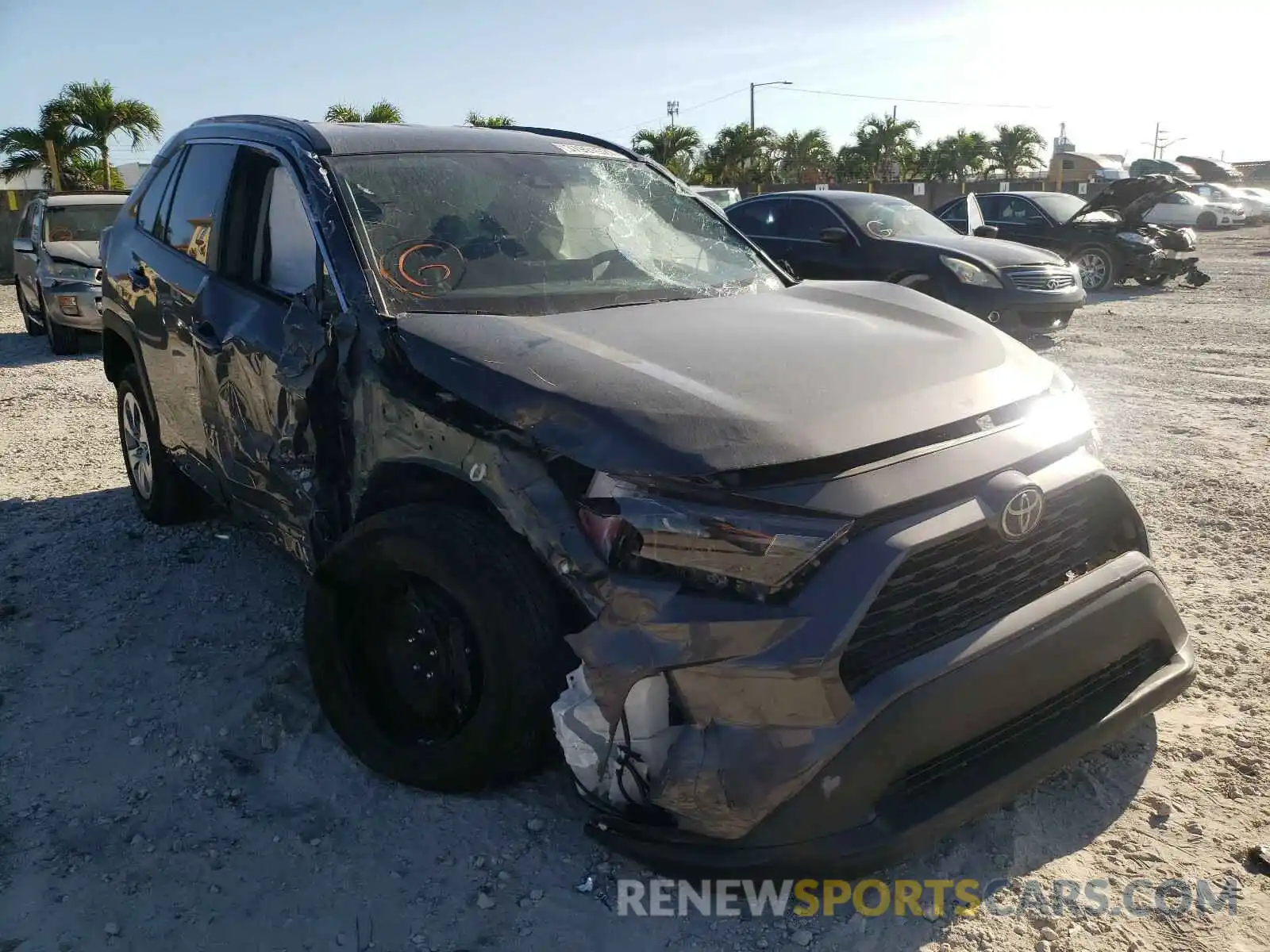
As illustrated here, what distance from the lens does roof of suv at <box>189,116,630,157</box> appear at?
11.3 ft

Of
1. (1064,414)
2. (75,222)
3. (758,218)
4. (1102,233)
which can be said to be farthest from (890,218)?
(75,222)

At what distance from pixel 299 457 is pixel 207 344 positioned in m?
0.82

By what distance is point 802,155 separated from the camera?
146ft

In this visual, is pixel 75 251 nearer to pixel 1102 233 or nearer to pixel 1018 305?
pixel 1018 305

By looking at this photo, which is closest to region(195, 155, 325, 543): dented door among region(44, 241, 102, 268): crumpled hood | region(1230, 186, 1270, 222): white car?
region(44, 241, 102, 268): crumpled hood

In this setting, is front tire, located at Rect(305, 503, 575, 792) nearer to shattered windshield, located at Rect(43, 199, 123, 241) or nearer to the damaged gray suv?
the damaged gray suv

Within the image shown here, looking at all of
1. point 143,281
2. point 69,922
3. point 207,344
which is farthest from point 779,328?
point 143,281

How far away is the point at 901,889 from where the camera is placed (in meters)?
2.47

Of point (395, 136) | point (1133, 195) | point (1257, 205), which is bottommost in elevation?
point (1257, 205)

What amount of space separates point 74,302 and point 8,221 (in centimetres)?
1321

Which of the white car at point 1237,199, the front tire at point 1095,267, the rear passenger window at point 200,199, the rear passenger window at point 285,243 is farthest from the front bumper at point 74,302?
the white car at point 1237,199

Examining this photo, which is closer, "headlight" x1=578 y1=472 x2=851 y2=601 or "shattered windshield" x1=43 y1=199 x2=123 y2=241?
"headlight" x1=578 y1=472 x2=851 y2=601

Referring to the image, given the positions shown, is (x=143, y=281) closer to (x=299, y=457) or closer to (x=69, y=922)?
(x=299, y=457)

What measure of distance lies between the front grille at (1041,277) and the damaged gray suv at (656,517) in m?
6.72
